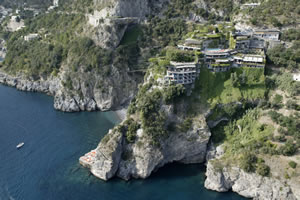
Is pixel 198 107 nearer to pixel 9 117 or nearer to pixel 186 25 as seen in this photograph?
pixel 186 25

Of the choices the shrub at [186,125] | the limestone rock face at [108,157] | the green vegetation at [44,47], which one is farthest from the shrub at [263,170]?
the green vegetation at [44,47]

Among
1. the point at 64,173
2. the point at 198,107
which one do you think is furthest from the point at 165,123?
the point at 64,173

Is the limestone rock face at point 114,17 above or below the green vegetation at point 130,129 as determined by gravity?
above

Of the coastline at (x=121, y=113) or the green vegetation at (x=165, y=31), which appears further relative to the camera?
the green vegetation at (x=165, y=31)

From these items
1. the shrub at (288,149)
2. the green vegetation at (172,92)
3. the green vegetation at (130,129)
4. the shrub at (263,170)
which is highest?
the green vegetation at (172,92)

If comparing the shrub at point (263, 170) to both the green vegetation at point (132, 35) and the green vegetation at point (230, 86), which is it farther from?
the green vegetation at point (132, 35)

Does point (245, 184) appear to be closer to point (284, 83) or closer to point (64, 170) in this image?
point (284, 83)

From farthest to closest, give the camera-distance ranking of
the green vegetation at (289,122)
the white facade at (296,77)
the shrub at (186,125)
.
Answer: the white facade at (296,77), the shrub at (186,125), the green vegetation at (289,122)
